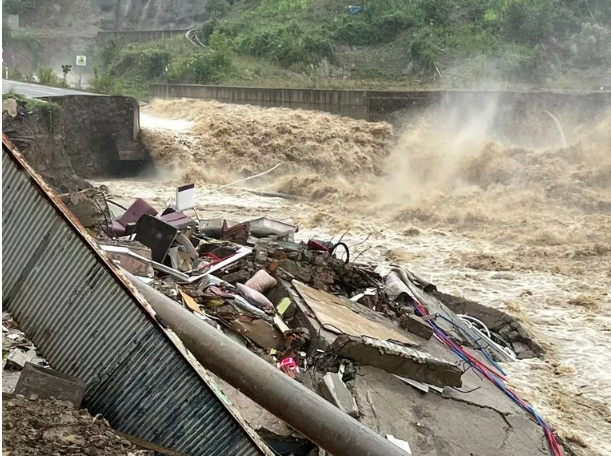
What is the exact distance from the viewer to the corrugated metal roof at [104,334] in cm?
420

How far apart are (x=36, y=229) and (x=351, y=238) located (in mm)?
13540

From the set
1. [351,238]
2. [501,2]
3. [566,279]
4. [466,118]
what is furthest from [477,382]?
[501,2]

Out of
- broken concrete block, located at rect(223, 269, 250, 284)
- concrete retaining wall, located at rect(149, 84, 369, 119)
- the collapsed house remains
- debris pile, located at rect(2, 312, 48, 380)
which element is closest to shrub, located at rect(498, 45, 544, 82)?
concrete retaining wall, located at rect(149, 84, 369, 119)

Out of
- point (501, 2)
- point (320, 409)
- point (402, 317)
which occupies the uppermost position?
point (501, 2)

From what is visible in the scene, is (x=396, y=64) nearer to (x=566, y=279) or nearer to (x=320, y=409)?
(x=566, y=279)

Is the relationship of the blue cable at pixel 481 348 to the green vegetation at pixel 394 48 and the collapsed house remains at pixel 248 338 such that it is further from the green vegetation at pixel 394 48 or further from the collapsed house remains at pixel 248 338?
the green vegetation at pixel 394 48

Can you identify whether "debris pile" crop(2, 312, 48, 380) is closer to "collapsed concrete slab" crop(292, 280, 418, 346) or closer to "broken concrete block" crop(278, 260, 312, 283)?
"collapsed concrete slab" crop(292, 280, 418, 346)

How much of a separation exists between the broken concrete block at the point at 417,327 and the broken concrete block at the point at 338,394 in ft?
7.93

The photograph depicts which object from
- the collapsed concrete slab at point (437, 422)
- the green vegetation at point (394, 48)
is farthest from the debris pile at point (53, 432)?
the green vegetation at point (394, 48)

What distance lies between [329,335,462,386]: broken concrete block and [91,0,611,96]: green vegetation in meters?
27.8

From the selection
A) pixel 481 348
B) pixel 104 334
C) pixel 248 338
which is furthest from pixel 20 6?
pixel 104 334

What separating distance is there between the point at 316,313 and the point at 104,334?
11.4 feet

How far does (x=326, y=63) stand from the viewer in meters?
41.2

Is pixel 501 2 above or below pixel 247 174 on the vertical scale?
above
